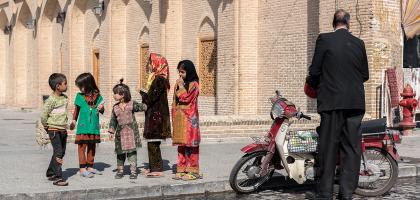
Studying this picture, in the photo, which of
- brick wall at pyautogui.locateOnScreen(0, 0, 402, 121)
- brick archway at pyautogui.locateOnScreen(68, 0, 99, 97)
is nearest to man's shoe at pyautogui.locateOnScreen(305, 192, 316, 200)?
brick wall at pyautogui.locateOnScreen(0, 0, 402, 121)

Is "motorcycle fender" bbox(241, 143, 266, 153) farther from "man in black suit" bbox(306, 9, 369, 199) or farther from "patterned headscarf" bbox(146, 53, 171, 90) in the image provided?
"patterned headscarf" bbox(146, 53, 171, 90)

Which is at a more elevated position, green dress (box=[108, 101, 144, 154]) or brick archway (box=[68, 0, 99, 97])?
brick archway (box=[68, 0, 99, 97])

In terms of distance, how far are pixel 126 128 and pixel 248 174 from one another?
168 cm

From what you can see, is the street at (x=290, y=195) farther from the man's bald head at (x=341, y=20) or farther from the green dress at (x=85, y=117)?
the man's bald head at (x=341, y=20)

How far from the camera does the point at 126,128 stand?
25.2 feet

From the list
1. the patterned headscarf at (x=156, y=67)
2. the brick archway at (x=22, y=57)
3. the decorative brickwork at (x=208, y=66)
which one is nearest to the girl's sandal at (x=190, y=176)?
the patterned headscarf at (x=156, y=67)

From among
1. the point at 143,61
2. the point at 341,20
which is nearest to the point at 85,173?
the point at 341,20

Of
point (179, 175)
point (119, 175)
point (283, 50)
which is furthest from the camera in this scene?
point (283, 50)

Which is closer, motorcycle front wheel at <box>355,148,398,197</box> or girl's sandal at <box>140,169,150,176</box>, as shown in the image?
motorcycle front wheel at <box>355,148,398,197</box>

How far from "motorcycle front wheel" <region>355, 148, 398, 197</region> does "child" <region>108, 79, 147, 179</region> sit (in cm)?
271

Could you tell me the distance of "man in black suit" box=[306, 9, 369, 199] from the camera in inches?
233

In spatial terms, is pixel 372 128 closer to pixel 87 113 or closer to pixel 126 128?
pixel 126 128

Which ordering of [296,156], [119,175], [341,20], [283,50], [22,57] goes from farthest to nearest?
[22,57] < [283,50] < [119,175] < [296,156] < [341,20]

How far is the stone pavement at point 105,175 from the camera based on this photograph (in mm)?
6812
